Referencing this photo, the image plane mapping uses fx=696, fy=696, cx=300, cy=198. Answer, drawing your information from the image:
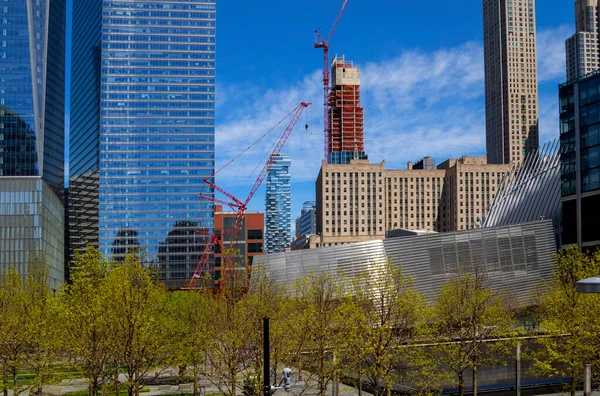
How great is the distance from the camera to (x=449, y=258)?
322 ft

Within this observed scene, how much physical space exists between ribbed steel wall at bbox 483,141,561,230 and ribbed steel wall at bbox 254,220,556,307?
28.0 ft

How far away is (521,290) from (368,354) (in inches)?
2323

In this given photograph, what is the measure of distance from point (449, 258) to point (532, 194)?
33.3 m

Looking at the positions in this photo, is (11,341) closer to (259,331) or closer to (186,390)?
(259,331)

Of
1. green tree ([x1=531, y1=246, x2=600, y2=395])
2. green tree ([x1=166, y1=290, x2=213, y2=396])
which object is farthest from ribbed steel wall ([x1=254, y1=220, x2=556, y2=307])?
green tree ([x1=531, y1=246, x2=600, y2=395])

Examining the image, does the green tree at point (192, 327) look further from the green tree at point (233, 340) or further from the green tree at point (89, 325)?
the green tree at point (89, 325)

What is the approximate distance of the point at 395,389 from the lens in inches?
2394

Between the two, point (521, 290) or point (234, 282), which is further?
point (521, 290)

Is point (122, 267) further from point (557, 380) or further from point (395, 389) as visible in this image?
point (557, 380)

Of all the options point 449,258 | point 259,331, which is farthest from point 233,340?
point 449,258

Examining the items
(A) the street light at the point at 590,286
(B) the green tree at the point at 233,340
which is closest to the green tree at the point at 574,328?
(B) the green tree at the point at 233,340

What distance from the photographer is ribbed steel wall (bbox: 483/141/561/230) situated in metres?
113

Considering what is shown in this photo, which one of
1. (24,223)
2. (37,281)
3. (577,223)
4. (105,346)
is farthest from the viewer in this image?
(24,223)

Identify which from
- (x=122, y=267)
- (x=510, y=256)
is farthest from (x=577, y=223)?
(x=122, y=267)
